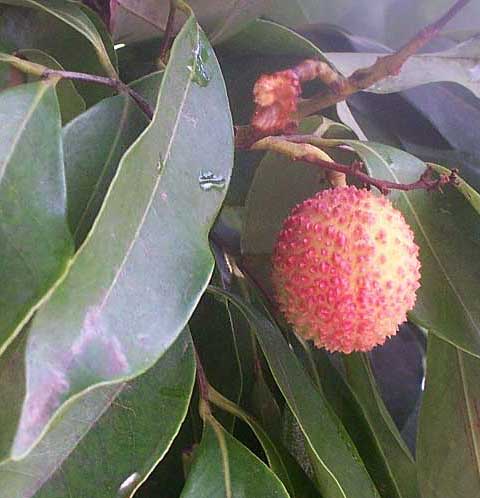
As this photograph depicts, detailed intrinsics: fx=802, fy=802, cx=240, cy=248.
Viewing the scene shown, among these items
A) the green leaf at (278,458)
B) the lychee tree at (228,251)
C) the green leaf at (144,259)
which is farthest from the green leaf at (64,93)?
the green leaf at (278,458)

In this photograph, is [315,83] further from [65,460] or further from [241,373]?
[65,460]

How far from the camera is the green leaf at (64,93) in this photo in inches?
23.0

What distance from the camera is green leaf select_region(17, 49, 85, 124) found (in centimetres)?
58

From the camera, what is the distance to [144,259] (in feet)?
1.33

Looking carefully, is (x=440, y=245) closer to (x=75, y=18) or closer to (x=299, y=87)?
→ (x=299, y=87)

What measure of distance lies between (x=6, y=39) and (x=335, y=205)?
0.27 m

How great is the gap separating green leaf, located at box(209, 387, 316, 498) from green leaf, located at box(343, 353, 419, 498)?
10cm

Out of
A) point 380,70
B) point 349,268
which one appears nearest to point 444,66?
point 380,70

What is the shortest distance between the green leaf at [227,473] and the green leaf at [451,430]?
190 mm

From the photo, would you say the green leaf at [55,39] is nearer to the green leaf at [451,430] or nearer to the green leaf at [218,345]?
the green leaf at [218,345]

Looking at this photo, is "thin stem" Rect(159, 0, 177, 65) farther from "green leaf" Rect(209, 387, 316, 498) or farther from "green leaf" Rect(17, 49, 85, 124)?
"green leaf" Rect(209, 387, 316, 498)

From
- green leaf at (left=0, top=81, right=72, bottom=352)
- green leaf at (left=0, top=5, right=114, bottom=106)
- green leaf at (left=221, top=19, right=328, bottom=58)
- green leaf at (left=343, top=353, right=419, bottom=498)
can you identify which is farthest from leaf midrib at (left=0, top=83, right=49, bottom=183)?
green leaf at (left=343, top=353, right=419, bottom=498)

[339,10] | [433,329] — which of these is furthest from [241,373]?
[339,10]

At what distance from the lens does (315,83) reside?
0.71 meters
